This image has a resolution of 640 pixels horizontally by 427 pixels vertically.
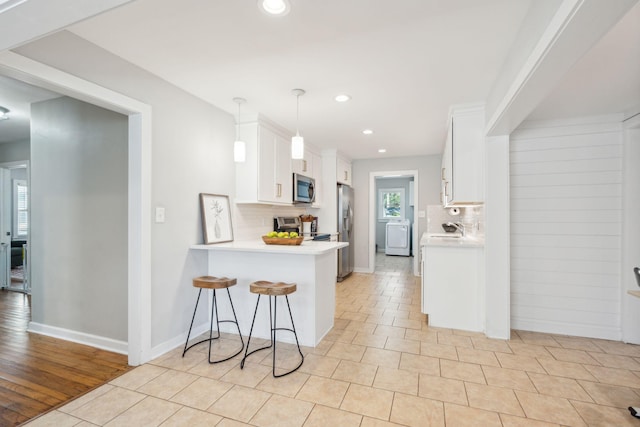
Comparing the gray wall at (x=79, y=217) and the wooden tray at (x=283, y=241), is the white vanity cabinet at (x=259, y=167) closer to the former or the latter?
the wooden tray at (x=283, y=241)

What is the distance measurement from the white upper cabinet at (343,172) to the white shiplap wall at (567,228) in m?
2.95

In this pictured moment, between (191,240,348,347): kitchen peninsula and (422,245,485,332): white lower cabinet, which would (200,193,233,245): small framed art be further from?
(422,245,485,332): white lower cabinet

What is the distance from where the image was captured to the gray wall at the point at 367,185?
5.90 m

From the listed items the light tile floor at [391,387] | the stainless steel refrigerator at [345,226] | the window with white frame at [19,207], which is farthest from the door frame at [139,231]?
the window with white frame at [19,207]

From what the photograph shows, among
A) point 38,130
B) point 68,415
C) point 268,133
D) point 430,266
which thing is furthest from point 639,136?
point 38,130

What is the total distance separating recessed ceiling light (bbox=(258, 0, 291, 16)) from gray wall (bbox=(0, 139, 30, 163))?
199 inches

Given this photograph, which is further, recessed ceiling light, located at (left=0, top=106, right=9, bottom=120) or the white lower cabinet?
recessed ceiling light, located at (left=0, top=106, right=9, bottom=120)

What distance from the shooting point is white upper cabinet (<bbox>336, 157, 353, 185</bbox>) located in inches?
221

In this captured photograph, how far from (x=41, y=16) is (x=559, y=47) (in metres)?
2.15

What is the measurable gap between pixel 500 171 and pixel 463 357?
171cm

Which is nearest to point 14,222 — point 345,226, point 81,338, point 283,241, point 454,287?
point 81,338

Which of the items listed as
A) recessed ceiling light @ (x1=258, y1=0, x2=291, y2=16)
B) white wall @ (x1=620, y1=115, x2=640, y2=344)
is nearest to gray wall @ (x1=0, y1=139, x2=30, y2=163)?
recessed ceiling light @ (x1=258, y1=0, x2=291, y2=16)

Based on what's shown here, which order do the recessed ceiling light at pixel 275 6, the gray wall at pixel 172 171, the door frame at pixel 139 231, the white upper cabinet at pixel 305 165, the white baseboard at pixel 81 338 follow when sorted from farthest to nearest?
1. the white upper cabinet at pixel 305 165
2. the white baseboard at pixel 81 338
3. the door frame at pixel 139 231
4. the gray wall at pixel 172 171
5. the recessed ceiling light at pixel 275 6

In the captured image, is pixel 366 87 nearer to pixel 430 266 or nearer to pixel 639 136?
pixel 430 266
